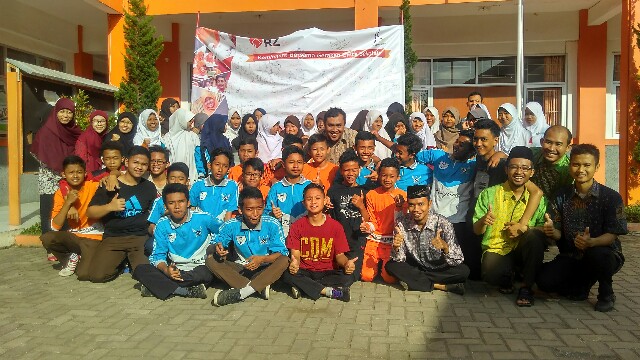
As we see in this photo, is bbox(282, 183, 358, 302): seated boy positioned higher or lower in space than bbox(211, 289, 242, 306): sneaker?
higher

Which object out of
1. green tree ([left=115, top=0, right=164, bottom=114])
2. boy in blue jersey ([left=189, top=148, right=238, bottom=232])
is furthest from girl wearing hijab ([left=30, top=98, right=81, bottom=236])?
green tree ([left=115, top=0, right=164, bottom=114])

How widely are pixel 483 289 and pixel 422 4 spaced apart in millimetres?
5756

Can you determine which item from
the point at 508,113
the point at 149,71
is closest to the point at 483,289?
the point at 508,113

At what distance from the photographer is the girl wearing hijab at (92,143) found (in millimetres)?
6035

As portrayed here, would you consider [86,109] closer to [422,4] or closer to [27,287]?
[27,287]

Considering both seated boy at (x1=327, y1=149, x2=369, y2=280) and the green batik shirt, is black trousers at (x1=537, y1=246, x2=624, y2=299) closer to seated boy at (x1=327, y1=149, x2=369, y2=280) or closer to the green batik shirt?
the green batik shirt

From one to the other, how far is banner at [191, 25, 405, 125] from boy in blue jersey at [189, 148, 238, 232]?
3.13 meters

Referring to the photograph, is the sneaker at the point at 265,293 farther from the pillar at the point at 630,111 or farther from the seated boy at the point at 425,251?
the pillar at the point at 630,111

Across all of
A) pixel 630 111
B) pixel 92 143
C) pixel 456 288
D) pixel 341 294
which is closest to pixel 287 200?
pixel 341 294

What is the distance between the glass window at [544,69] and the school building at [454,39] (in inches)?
0.7

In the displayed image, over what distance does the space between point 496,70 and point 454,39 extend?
1064 mm

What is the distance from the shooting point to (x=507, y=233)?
429 centimetres

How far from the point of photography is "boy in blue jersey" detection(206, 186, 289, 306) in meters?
4.29

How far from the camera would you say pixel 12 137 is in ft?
21.7
